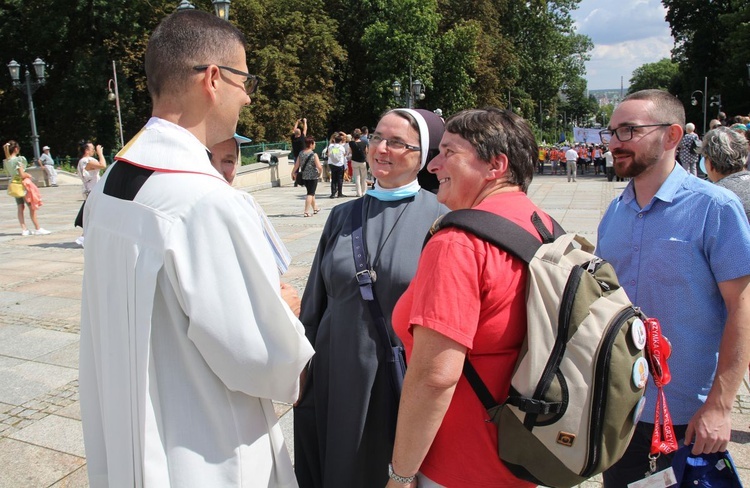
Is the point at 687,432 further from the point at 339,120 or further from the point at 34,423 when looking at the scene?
the point at 339,120

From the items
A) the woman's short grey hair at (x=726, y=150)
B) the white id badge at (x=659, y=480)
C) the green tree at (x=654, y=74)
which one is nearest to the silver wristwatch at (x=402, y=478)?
the white id badge at (x=659, y=480)

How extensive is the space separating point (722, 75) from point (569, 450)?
50.3 metres

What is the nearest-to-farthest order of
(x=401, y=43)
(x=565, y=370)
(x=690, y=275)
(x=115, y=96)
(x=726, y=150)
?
1. (x=565, y=370)
2. (x=690, y=275)
3. (x=726, y=150)
4. (x=115, y=96)
5. (x=401, y=43)

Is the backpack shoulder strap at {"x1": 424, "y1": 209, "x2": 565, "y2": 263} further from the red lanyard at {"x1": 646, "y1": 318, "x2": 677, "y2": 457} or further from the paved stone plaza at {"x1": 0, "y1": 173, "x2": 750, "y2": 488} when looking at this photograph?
the paved stone plaza at {"x1": 0, "y1": 173, "x2": 750, "y2": 488}

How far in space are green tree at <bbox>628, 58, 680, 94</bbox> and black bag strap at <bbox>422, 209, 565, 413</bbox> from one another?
120410mm

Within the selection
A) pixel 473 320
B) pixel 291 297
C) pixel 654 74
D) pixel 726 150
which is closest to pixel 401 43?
pixel 726 150

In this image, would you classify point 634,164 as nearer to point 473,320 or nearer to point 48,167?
point 473,320

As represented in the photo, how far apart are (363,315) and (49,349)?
172 inches

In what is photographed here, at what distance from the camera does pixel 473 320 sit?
1.57 meters

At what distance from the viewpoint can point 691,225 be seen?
7.32 ft

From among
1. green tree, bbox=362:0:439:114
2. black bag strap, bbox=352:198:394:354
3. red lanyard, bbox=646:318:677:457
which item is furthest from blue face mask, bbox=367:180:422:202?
green tree, bbox=362:0:439:114

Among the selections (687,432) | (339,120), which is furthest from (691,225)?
(339,120)

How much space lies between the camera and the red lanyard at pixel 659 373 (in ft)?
5.81

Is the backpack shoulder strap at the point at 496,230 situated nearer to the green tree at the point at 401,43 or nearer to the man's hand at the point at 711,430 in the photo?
the man's hand at the point at 711,430
